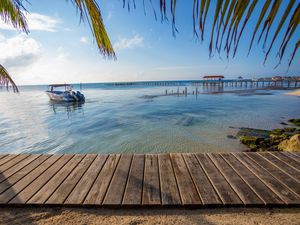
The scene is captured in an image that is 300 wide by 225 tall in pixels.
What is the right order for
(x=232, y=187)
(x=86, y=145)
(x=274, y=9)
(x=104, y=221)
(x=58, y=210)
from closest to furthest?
(x=274, y=9) < (x=104, y=221) < (x=58, y=210) < (x=232, y=187) < (x=86, y=145)

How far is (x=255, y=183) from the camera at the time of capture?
8.67 ft

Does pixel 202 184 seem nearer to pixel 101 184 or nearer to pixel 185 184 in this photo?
pixel 185 184

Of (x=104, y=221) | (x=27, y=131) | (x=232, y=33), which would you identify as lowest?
(x=27, y=131)

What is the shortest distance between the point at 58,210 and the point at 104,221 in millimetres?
723

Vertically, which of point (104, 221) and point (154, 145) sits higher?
point (104, 221)

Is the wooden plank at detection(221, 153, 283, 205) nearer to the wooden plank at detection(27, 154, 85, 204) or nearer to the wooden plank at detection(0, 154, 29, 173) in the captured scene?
the wooden plank at detection(27, 154, 85, 204)

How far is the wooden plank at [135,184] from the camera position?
2.32 meters

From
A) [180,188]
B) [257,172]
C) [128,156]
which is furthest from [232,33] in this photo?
[128,156]

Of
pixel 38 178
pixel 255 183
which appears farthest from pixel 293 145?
pixel 38 178

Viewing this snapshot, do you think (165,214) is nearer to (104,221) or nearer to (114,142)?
(104,221)

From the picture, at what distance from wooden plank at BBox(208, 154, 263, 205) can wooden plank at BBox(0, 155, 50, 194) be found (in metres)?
3.71

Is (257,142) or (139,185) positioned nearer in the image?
(139,185)

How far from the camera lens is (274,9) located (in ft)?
1.91

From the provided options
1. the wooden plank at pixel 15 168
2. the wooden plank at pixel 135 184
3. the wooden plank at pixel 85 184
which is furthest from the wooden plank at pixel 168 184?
the wooden plank at pixel 15 168
